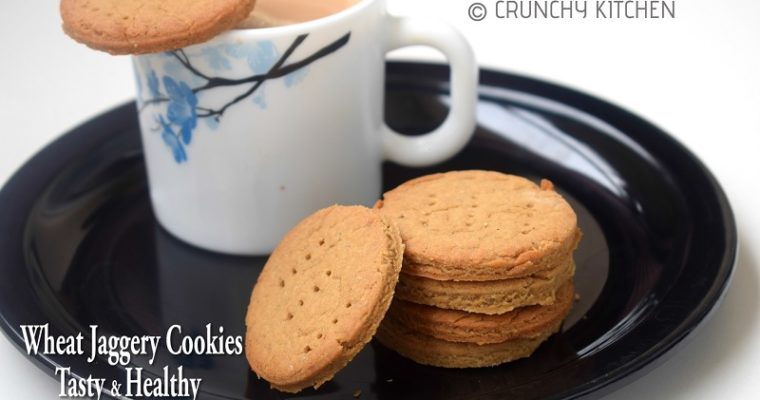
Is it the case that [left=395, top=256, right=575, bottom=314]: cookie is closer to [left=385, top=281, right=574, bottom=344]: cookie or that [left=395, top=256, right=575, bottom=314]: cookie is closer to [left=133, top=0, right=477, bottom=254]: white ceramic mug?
[left=385, top=281, right=574, bottom=344]: cookie

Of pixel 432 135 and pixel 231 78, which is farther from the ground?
pixel 231 78

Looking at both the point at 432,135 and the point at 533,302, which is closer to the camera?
the point at 533,302

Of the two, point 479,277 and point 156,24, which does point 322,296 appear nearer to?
point 479,277

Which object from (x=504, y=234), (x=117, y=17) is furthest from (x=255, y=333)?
(x=117, y=17)

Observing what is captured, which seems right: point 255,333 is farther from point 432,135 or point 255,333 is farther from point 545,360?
point 432,135

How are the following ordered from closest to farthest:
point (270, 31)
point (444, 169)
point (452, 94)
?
1. point (270, 31)
2. point (452, 94)
3. point (444, 169)

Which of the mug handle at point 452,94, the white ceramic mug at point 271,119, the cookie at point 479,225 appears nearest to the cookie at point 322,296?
the cookie at point 479,225

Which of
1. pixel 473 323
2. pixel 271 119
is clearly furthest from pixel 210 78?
pixel 473 323

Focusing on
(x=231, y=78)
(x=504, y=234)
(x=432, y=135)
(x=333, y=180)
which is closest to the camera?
(x=504, y=234)
